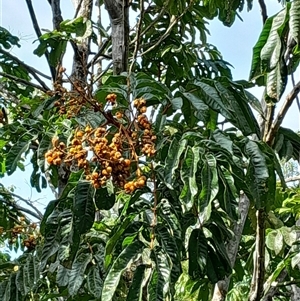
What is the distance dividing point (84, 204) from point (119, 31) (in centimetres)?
69

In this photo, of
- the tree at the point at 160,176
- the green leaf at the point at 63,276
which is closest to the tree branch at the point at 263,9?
the tree at the point at 160,176

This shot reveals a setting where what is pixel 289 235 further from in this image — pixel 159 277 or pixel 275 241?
pixel 159 277

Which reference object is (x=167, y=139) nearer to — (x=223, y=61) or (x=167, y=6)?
(x=167, y=6)

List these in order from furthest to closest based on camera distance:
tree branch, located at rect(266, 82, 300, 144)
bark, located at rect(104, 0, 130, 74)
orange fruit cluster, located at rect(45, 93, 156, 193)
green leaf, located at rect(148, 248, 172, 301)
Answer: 1. bark, located at rect(104, 0, 130, 74)
2. tree branch, located at rect(266, 82, 300, 144)
3. orange fruit cluster, located at rect(45, 93, 156, 193)
4. green leaf, located at rect(148, 248, 172, 301)

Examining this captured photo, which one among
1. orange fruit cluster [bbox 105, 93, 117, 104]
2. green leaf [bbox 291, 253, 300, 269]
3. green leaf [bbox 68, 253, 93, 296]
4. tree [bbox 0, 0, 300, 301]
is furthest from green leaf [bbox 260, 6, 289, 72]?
green leaf [bbox 68, 253, 93, 296]

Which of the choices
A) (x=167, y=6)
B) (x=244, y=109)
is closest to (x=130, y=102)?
(x=244, y=109)

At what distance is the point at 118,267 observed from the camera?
0.82 metres

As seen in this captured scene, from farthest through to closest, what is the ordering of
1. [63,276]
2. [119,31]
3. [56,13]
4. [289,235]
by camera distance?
[56,13] → [119,31] → [289,235] → [63,276]

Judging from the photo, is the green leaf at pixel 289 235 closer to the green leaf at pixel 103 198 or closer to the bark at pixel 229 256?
the bark at pixel 229 256

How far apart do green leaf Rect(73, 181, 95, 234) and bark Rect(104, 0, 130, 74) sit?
56 centimetres

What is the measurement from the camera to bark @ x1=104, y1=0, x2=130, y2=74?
4.80ft

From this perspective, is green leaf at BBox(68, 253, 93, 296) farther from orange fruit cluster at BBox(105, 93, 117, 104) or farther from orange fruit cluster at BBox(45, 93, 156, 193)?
orange fruit cluster at BBox(105, 93, 117, 104)

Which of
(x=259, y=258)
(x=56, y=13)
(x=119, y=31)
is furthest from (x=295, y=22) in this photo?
(x=56, y=13)

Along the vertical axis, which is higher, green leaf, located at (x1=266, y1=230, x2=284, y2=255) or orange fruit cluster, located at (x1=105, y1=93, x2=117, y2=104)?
orange fruit cluster, located at (x1=105, y1=93, x2=117, y2=104)
